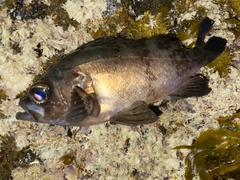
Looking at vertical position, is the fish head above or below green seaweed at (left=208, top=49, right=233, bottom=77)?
below

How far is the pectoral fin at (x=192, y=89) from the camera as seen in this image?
298 cm

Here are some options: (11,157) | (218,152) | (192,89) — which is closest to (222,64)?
(192,89)

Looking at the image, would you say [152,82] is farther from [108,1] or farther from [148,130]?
[108,1]

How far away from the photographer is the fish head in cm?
245

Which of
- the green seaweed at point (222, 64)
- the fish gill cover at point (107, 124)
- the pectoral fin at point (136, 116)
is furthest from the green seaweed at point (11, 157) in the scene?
the green seaweed at point (222, 64)

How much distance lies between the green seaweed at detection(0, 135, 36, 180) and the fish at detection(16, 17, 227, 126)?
736 mm

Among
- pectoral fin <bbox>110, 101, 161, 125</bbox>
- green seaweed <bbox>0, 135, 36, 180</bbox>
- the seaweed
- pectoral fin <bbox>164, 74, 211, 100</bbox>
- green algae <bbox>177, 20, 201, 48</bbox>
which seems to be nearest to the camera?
pectoral fin <bbox>110, 101, 161, 125</bbox>

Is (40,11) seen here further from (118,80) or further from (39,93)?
(118,80)

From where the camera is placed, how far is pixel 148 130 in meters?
3.25

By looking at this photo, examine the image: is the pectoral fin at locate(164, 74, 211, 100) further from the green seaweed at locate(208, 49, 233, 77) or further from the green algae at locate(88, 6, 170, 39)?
the green algae at locate(88, 6, 170, 39)

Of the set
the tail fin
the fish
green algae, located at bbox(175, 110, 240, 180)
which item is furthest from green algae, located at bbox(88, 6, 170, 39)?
green algae, located at bbox(175, 110, 240, 180)

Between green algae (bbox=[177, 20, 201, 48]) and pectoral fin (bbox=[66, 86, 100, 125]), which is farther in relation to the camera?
green algae (bbox=[177, 20, 201, 48])

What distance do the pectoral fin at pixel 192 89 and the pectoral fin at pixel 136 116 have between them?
43 cm

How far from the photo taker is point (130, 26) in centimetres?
305
